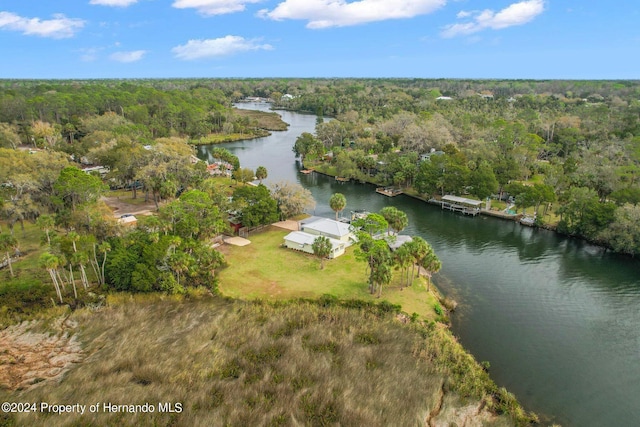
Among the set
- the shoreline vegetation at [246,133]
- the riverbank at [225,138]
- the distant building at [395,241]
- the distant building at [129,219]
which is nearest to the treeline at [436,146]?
the shoreline vegetation at [246,133]

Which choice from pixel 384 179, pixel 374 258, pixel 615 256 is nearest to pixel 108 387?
pixel 374 258

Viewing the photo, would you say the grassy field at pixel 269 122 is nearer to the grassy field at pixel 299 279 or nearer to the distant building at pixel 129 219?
the distant building at pixel 129 219

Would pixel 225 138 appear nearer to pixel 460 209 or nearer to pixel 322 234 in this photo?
pixel 460 209

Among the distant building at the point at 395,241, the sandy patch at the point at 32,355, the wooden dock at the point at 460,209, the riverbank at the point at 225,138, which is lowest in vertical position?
the sandy patch at the point at 32,355

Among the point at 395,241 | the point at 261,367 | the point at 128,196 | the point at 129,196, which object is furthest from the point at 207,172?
the point at 261,367

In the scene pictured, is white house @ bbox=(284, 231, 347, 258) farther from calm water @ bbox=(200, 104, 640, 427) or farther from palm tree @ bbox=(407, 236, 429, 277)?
calm water @ bbox=(200, 104, 640, 427)

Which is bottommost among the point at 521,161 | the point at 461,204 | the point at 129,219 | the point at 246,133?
the point at 461,204

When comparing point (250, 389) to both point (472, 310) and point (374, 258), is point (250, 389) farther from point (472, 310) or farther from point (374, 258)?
point (472, 310)
